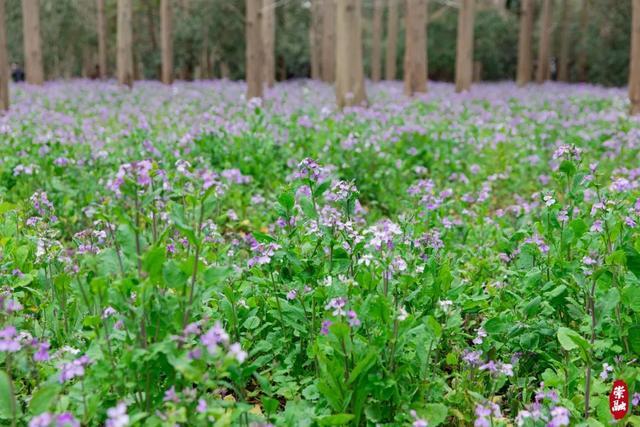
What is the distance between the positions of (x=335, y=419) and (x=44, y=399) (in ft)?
3.03

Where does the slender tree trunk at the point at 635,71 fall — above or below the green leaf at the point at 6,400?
above

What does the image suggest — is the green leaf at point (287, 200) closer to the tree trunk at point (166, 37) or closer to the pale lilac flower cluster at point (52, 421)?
the pale lilac flower cluster at point (52, 421)

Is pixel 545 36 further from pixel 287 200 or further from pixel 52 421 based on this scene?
pixel 52 421

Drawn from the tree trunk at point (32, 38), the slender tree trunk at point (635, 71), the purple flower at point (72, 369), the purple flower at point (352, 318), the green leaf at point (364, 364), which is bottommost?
the green leaf at point (364, 364)

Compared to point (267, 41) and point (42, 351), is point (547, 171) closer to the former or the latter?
point (42, 351)

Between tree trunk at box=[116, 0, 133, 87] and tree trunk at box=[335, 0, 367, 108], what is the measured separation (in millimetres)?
7569

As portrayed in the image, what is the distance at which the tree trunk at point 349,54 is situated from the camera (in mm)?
11688

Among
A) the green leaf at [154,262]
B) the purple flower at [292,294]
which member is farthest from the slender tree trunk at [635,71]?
the green leaf at [154,262]

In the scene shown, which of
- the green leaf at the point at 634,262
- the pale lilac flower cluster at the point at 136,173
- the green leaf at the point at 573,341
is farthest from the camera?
the green leaf at the point at 634,262

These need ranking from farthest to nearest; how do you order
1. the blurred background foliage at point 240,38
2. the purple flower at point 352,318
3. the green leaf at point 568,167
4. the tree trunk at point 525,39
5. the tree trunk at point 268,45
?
the blurred background foliage at point 240,38 < the tree trunk at point 525,39 < the tree trunk at point 268,45 < the green leaf at point 568,167 < the purple flower at point 352,318

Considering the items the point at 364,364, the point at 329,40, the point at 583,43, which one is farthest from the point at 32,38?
the point at 583,43

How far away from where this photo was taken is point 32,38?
56.4ft

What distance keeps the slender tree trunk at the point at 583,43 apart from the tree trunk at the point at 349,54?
71.2 feet

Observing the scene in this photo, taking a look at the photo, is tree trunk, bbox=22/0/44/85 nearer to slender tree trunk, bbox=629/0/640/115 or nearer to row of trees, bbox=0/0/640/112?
row of trees, bbox=0/0/640/112
